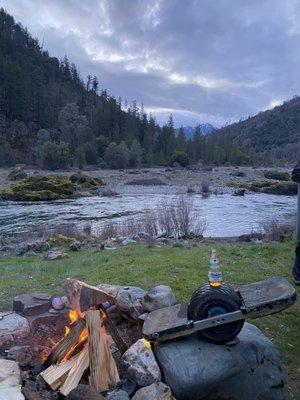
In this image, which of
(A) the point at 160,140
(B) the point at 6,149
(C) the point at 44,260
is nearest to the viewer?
(C) the point at 44,260

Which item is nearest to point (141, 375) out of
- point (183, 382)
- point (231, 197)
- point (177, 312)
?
point (183, 382)

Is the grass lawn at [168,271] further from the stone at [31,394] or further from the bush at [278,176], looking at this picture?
the bush at [278,176]

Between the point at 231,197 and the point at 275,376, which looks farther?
the point at 231,197

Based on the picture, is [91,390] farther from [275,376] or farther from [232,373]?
[275,376]

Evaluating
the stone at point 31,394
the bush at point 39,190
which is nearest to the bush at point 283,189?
the bush at point 39,190

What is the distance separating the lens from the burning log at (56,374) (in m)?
4.66

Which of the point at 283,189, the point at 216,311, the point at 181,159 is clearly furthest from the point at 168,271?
the point at 181,159

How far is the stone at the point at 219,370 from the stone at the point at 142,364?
0.15m

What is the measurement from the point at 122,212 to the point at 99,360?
80.4 ft

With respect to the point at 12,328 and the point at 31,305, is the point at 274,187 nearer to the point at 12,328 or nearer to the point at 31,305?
the point at 31,305

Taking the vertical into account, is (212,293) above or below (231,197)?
above

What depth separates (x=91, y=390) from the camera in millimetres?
4312

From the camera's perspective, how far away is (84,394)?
14.0 feet

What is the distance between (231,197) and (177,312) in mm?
35604
